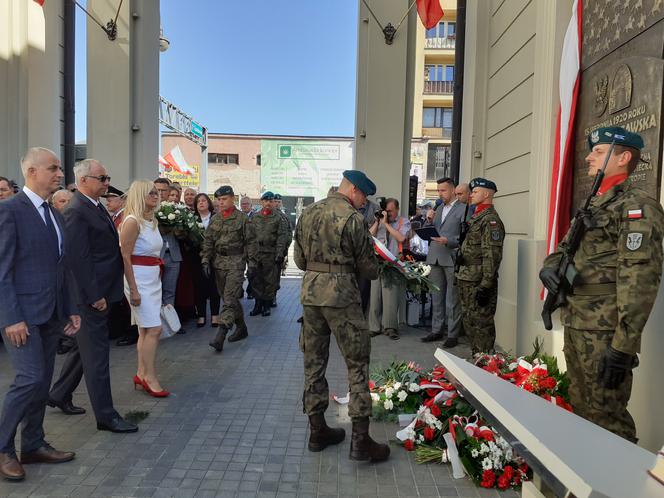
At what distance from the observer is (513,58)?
255 inches

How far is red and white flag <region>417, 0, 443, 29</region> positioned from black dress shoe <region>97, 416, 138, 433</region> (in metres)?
6.86

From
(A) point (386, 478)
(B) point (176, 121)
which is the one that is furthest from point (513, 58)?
(B) point (176, 121)

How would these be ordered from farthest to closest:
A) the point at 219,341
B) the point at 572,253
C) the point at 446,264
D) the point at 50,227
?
the point at 446,264
the point at 219,341
the point at 50,227
the point at 572,253

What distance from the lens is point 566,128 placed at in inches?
183

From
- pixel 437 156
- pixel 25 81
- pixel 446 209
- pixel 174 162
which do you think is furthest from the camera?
pixel 437 156

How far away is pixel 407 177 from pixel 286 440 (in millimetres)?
5325

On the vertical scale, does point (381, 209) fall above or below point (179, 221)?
above

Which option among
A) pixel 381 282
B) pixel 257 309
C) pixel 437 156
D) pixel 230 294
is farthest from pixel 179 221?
pixel 437 156

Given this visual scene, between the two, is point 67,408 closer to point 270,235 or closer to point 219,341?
point 219,341

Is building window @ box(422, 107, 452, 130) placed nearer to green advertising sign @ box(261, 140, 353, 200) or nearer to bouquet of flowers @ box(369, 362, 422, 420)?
green advertising sign @ box(261, 140, 353, 200)

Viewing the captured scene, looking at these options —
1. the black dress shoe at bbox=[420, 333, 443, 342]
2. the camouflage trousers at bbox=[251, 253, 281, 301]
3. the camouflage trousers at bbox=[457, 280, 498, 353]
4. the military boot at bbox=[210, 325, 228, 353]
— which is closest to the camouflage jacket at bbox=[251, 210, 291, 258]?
the camouflage trousers at bbox=[251, 253, 281, 301]

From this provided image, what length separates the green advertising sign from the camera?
31.0 meters

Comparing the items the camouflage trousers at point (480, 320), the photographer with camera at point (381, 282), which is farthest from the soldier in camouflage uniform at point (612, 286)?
the photographer with camera at point (381, 282)

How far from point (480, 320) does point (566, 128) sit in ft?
6.82
